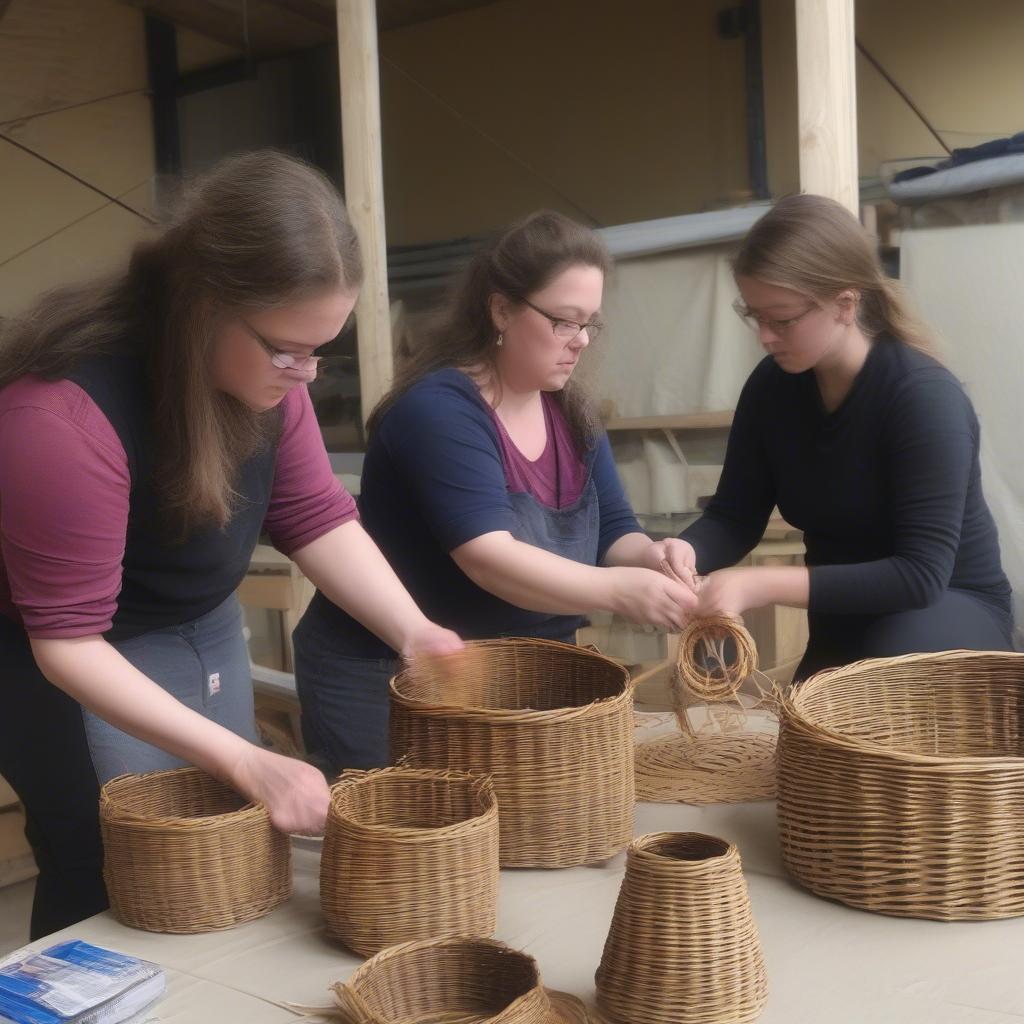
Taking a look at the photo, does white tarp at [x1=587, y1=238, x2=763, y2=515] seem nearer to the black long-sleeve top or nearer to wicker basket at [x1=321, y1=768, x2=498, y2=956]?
the black long-sleeve top

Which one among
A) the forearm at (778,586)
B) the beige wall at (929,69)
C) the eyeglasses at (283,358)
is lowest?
the forearm at (778,586)

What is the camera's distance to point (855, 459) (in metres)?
1.87

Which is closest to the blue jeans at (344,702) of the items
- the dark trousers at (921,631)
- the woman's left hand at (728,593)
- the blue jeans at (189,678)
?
the blue jeans at (189,678)

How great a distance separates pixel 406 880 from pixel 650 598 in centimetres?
64

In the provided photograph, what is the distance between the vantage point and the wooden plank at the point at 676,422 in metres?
3.17

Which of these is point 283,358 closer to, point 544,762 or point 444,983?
point 544,762

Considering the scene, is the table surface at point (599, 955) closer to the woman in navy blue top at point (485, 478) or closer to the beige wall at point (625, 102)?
the woman in navy blue top at point (485, 478)

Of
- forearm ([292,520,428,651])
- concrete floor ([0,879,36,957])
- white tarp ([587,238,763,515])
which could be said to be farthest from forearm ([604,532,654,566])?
concrete floor ([0,879,36,957])

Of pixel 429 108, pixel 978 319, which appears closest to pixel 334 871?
pixel 978 319

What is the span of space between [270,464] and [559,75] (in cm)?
346

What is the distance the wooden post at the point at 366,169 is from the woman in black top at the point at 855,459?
3.77 feet

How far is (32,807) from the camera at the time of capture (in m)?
1.50

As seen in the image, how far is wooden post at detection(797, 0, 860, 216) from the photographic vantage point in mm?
2295

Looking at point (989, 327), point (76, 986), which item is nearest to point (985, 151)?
point (989, 327)
